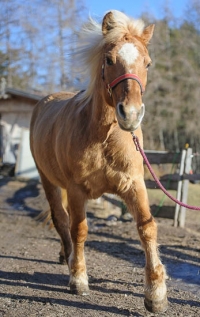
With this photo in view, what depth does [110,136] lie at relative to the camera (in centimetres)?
387

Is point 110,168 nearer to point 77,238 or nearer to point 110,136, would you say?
point 110,136

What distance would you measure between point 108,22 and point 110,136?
1000 mm

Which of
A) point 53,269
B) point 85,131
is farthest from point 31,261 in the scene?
point 85,131

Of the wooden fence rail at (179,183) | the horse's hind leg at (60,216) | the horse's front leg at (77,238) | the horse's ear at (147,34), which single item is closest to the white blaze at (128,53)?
the horse's ear at (147,34)

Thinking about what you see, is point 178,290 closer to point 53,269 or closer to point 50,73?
point 53,269

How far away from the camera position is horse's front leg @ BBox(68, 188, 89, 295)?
13.4 ft

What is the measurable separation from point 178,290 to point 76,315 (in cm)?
124

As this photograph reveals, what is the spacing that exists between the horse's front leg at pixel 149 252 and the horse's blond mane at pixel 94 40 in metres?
1.08

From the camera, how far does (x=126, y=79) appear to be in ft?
10.8

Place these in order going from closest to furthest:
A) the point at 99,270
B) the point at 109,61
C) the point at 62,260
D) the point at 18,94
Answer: the point at 109,61 < the point at 99,270 < the point at 62,260 < the point at 18,94

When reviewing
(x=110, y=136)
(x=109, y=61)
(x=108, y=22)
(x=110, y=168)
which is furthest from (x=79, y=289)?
(x=108, y=22)

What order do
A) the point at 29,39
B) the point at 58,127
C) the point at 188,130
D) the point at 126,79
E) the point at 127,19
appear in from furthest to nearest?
the point at 29,39 → the point at 188,130 → the point at 58,127 → the point at 127,19 → the point at 126,79

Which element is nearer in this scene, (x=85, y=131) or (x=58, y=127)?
(x=85, y=131)

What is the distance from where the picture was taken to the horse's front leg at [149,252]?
3.58 m
